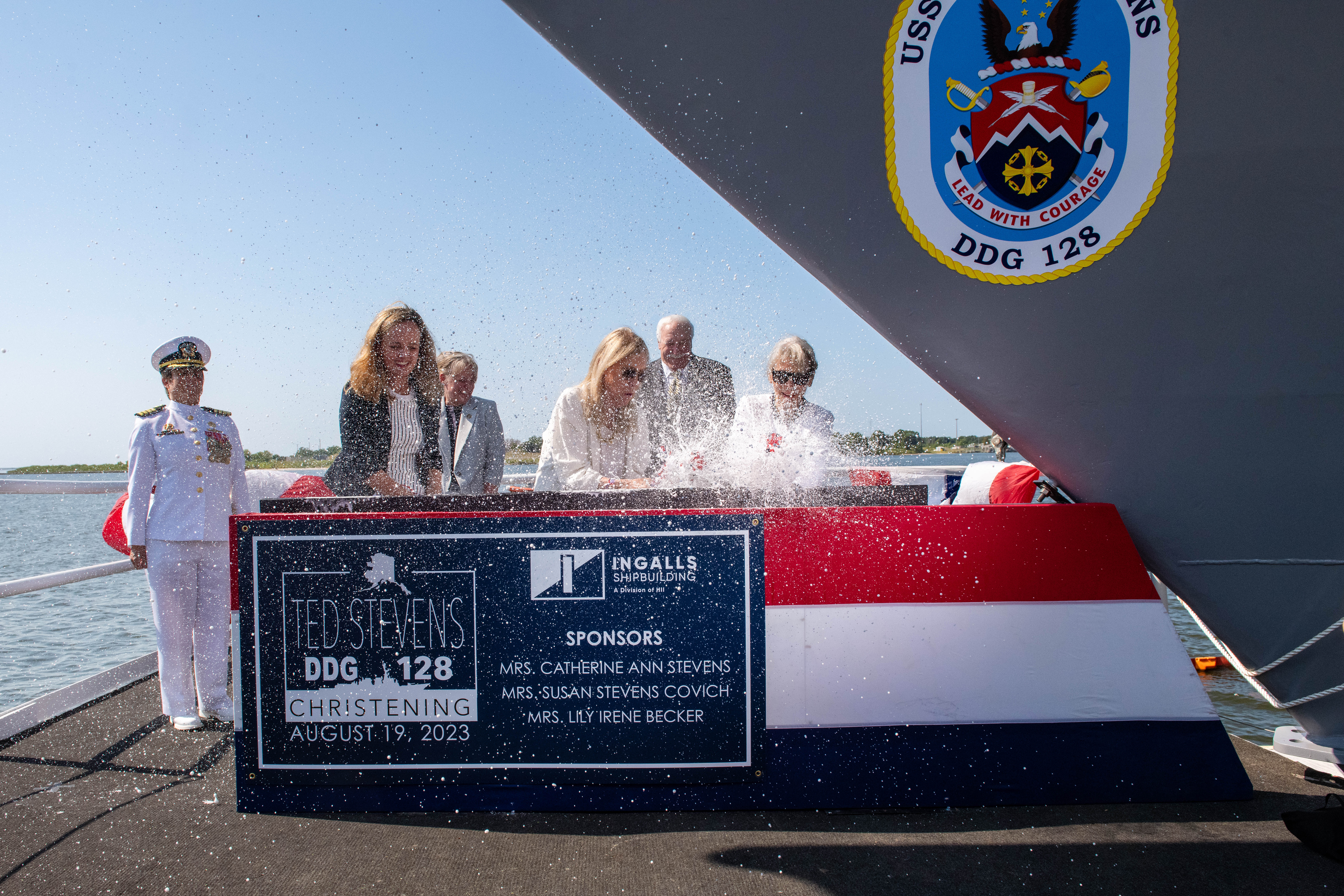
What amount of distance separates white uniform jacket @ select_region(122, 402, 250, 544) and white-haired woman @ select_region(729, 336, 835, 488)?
2.34 metres

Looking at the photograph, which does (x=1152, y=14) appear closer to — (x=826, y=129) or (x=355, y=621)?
(x=826, y=129)

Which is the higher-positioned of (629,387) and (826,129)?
(826,129)

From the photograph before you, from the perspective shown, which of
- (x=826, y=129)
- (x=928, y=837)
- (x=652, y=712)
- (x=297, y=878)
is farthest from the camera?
(x=826, y=129)

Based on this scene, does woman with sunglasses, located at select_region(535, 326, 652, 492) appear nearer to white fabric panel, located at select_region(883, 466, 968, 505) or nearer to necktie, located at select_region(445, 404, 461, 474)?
necktie, located at select_region(445, 404, 461, 474)

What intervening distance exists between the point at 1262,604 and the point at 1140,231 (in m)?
1.21

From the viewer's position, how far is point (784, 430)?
2.66 metres

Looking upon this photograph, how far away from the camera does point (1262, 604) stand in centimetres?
217

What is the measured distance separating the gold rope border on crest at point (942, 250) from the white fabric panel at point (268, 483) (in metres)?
3.09

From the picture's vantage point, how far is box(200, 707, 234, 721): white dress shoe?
2.98m

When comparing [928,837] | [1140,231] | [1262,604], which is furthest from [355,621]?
[1262,604]

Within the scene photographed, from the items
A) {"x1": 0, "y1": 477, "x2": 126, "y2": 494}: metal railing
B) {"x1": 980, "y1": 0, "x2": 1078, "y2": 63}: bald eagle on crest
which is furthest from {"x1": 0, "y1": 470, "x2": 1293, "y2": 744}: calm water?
{"x1": 980, "y1": 0, "x2": 1078, "y2": 63}: bald eagle on crest

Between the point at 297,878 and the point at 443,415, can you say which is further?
the point at 443,415

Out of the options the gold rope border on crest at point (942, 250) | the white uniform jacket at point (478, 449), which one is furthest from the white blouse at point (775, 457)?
the white uniform jacket at point (478, 449)

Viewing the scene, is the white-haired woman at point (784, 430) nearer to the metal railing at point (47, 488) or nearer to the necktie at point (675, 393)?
the necktie at point (675, 393)
